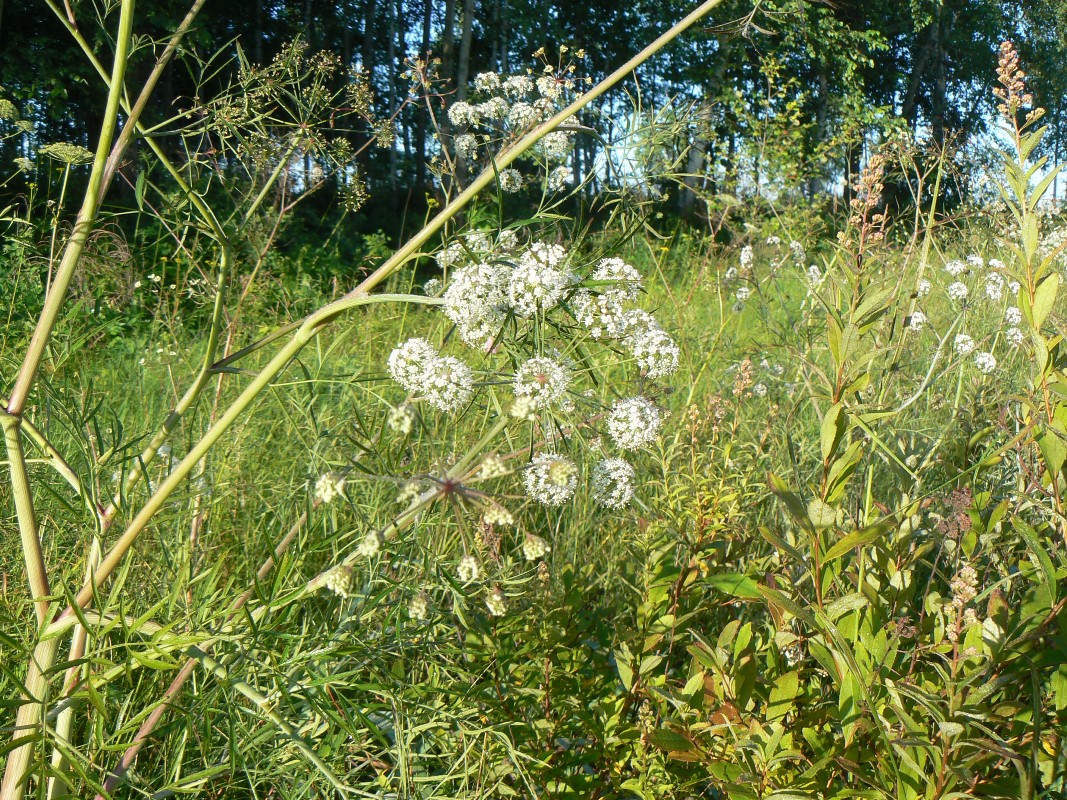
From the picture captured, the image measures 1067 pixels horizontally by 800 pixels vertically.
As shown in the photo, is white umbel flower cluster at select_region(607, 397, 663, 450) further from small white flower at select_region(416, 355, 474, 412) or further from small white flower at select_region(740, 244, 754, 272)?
small white flower at select_region(740, 244, 754, 272)

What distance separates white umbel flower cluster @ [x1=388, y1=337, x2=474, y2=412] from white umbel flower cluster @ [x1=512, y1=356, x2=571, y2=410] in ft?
0.22

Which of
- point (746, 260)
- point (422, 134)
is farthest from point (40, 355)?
point (422, 134)

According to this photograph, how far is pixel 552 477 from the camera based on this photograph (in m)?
0.95

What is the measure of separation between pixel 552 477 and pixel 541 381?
0.52ft

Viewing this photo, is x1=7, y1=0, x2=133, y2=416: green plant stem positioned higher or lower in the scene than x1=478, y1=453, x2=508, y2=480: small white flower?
higher

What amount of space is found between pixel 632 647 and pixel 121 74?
1.31 meters

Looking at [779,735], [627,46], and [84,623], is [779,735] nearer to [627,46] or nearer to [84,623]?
[84,623]

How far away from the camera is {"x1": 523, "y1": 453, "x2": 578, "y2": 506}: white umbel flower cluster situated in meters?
0.94

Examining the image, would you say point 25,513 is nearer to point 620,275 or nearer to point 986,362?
point 620,275

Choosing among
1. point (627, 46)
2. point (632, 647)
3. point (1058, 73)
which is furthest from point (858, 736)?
point (1058, 73)

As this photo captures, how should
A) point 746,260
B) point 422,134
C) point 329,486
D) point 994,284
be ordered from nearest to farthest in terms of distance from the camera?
point 329,486 < point 746,260 < point 994,284 < point 422,134

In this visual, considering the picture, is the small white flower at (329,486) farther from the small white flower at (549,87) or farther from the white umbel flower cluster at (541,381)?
the small white flower at (549,87)

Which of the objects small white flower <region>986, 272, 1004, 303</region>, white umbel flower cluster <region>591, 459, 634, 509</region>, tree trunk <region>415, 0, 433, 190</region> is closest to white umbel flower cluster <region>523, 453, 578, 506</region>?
white umbel flower cluster <region>591, 459, 634, 509</region>

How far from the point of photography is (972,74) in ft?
80.5
